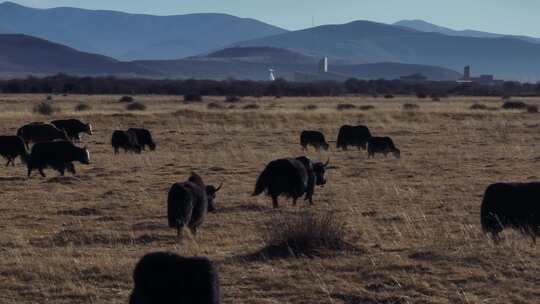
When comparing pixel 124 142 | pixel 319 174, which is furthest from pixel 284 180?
pixel 124 142

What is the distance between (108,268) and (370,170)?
1216 centimetres

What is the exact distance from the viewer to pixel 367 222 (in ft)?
43.3

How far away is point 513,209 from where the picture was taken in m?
10.9

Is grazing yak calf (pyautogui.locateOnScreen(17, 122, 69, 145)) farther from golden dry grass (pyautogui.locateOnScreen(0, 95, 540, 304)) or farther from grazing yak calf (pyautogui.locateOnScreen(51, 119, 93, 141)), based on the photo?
grazing yak calf (pyautogui.locateOnScreen(51, 119, 93, 141))

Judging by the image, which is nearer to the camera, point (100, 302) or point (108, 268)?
point (100, 302)

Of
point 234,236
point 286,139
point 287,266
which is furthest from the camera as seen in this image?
point 286,139

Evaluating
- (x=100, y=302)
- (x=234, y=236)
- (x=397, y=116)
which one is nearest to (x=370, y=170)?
(x=234, y=236)

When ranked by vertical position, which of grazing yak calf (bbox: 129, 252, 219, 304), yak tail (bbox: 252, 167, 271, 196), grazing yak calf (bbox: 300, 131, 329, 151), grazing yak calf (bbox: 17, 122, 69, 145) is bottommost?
grazing yak calf (bbox: 300, 131, 329, 151)

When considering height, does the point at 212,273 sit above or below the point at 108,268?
above

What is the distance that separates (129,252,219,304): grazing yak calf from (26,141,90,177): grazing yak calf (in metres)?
12.9

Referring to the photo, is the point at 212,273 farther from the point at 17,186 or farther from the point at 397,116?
the point at 397,116

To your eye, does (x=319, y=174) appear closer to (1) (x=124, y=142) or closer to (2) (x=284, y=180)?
(2) (x=284, y=180)

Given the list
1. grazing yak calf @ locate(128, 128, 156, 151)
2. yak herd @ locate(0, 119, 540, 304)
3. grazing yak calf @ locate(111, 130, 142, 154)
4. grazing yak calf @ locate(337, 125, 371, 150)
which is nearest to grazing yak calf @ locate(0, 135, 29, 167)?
yak herd @ locate(0, 119, 540, 304)

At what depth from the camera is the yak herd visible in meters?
7.09
